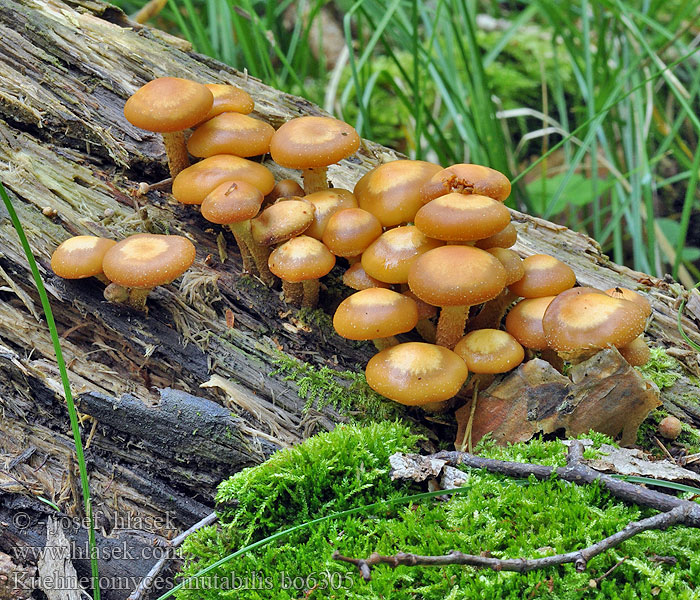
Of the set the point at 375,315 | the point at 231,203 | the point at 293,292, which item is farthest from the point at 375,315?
the point at 231,203

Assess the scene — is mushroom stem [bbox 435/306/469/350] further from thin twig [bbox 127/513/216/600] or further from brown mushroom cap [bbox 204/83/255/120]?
brown mushroom cap [bbox 204/83/255/120]

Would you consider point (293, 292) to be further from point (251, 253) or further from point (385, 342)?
point (385, 342)

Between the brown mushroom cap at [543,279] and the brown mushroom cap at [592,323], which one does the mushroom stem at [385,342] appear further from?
the brown mushroom cap at [592,323]

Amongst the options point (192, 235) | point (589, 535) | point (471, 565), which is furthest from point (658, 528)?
point (192, 235)

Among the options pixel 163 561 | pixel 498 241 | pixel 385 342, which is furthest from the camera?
pixel 385 342

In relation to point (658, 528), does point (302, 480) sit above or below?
below

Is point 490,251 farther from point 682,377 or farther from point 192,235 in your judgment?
point 192,235

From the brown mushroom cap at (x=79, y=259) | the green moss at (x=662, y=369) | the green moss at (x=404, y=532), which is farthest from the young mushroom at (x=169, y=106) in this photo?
the green moss at (x=662, y=369)
